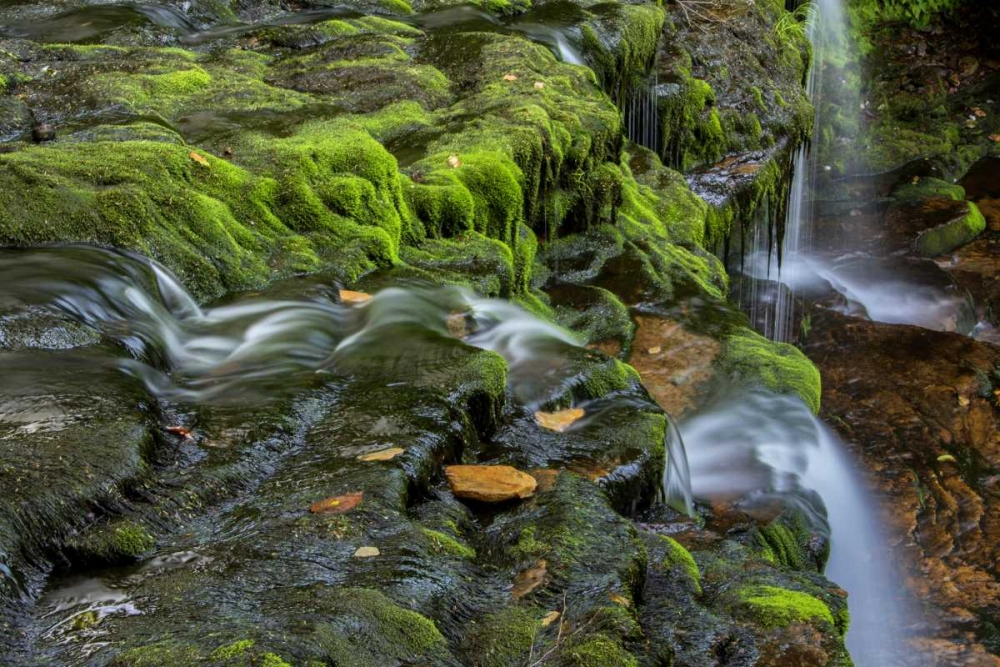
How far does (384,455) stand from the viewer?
3.26 metres

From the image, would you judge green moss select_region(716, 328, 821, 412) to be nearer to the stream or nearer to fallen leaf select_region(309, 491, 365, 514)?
the stream

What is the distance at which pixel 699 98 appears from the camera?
11.0m

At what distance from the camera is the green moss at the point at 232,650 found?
2129 millimetres

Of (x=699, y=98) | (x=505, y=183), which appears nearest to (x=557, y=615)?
(x=505, y=183)

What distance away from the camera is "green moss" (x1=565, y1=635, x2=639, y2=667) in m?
2.49

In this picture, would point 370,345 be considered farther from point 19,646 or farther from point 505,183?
point 505,183

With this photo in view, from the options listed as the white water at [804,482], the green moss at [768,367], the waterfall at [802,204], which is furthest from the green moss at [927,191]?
the white water at [804,482]

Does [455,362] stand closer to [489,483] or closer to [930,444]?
[489,483]

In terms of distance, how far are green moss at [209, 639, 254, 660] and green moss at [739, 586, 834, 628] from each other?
66.5 inches

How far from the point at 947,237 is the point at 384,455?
37.9 feet

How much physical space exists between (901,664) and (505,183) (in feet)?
13.2

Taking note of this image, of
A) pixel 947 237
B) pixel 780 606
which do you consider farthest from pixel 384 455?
pixel 947 237

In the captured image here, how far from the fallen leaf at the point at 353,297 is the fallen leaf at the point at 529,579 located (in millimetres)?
2329

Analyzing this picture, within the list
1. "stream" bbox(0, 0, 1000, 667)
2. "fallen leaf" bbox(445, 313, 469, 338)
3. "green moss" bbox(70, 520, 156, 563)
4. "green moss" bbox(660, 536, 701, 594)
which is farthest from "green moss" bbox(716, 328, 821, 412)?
"green moss" bbox(70, 520, 156, 563)
